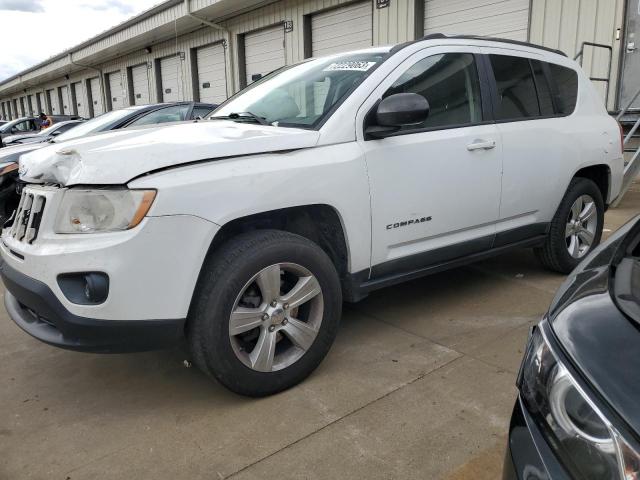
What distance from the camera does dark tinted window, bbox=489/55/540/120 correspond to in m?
3.73

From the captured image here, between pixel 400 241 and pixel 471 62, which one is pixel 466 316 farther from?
pixel 471 62

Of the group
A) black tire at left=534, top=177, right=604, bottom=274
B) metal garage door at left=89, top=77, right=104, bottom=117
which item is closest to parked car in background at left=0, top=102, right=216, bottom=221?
black tire at left=534, top=177, right=604, bottom=274

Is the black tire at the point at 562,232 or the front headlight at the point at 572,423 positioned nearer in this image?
the front headlight at the point at 572,423

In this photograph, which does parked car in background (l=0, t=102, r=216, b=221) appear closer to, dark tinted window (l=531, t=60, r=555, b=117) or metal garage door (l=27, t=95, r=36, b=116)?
dark tinted window (l=531, t=60, r=555, b=117)

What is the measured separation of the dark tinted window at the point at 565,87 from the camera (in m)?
4.22

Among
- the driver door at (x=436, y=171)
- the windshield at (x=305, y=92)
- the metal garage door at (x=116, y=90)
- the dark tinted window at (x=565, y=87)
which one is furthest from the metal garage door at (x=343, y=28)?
the metal garage door at (x=116, y=90)

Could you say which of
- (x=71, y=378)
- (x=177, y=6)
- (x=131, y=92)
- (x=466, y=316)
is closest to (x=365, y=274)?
(x=466, y=316)

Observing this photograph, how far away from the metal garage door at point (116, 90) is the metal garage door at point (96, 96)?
3.95ft

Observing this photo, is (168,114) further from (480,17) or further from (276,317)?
(480,17)

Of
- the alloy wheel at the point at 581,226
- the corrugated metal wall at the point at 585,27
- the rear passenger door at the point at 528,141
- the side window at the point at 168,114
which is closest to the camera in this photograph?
the rear passenger door at the point at 528,141

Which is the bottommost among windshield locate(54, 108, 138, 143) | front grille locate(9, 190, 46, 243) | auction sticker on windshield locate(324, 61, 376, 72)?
front grille locate(9, 190, 46, 243)

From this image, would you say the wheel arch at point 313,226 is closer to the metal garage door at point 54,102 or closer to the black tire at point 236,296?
the black tire at point 236,296

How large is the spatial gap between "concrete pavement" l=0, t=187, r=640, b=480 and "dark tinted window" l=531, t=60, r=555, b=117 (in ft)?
5.02

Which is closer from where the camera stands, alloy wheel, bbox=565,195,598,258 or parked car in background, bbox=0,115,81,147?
alloy wheel, bbox=565,195,598,258
